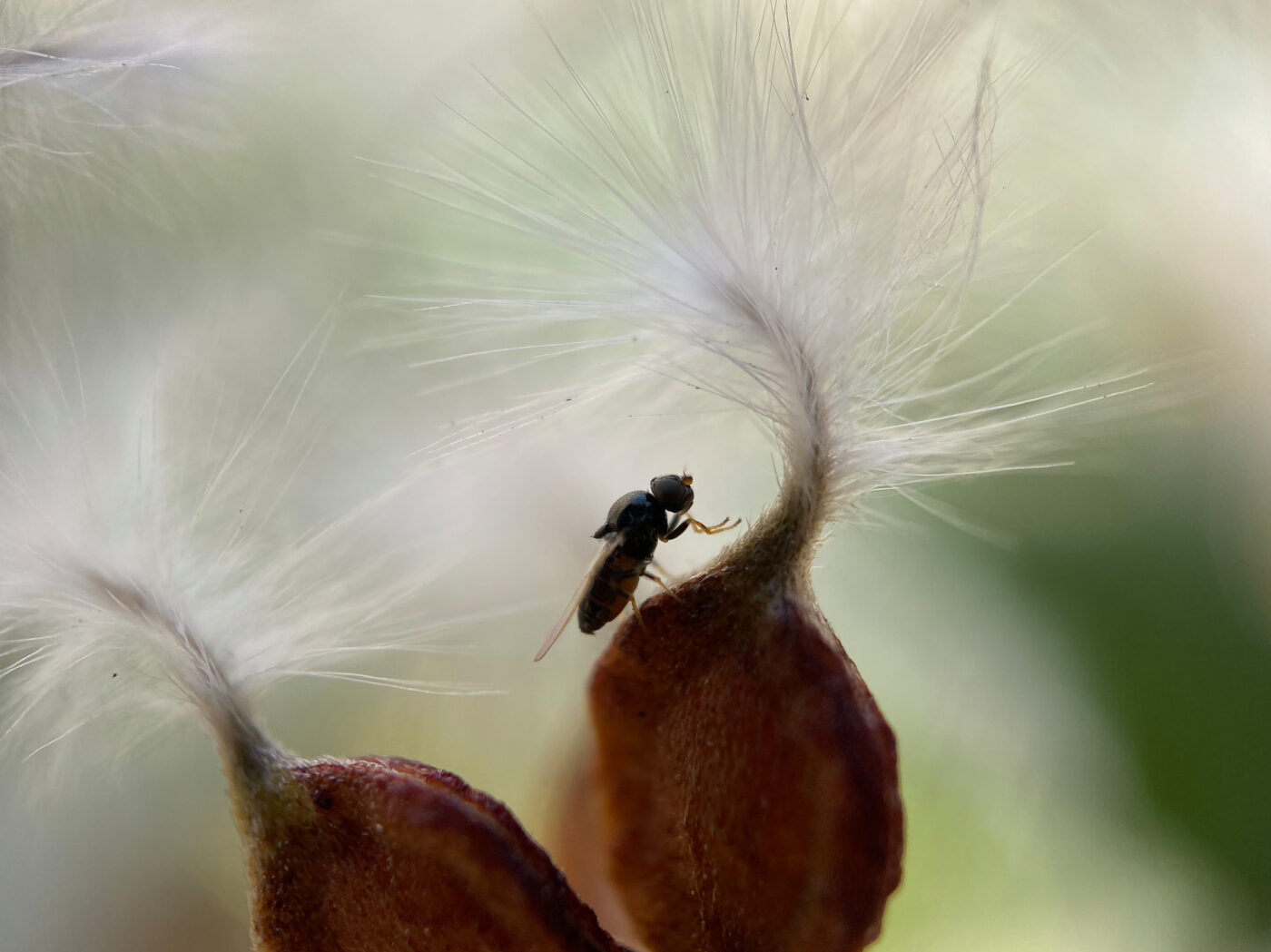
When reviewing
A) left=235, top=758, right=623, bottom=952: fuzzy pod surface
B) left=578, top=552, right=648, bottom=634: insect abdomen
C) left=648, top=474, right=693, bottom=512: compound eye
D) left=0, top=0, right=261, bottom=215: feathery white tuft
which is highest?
left=0, top=0, right=261, bottom=215: feathery white tuft

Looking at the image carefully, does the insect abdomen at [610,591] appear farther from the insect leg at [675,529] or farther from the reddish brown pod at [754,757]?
the reddish brown pod at [754,757]

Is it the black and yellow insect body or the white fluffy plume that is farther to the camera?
the black and yellow insect body

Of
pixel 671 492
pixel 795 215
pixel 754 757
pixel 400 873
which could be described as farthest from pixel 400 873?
pixel 795 215

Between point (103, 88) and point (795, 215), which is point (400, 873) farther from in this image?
point (103, 88)

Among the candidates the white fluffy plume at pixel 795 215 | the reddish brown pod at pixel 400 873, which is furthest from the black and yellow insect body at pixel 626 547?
the reddish brown pod at pixel 400 873

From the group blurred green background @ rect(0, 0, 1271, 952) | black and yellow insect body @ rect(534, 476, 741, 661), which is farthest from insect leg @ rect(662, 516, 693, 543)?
blurred green background @ rect(0, 0, 1271, 952)

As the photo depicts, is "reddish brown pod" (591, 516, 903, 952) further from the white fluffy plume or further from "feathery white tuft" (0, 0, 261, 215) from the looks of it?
"feathery white tuft" (0, 0, 261, 215)
